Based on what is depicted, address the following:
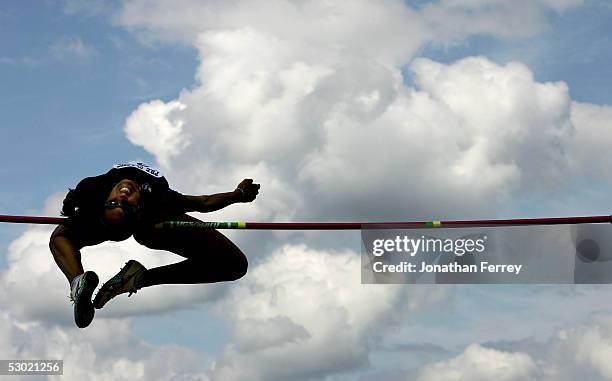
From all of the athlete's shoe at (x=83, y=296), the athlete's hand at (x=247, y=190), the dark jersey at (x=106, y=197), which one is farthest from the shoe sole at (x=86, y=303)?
the athlete's hand at (x=247, y=190)

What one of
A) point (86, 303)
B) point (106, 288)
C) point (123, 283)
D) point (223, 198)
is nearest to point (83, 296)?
point (86, 303)

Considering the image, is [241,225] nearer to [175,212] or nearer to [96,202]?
[175,212]

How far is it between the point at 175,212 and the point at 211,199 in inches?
19.1

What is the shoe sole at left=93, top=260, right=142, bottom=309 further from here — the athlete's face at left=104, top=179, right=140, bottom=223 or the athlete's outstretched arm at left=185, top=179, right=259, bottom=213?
the athlete's outstretched arm at left=185, top=179, right=259, bottom=213

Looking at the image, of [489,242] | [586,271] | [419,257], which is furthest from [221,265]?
[586,271]

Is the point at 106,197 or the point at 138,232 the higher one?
the point at 106,197

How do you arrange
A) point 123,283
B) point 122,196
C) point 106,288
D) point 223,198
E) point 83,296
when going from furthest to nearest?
point 223,198
point 123,283
point 106,288
point 122,196
point 83,296

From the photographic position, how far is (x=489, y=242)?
12867 millimetres

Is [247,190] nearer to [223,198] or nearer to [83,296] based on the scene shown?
[223,198]

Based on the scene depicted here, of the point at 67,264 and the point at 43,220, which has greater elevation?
the point at 43,220

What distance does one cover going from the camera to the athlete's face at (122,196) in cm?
1030

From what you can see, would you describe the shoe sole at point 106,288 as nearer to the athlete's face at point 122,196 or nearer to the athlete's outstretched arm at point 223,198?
the athlete's face at point 122,196

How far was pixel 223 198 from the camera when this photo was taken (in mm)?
11125

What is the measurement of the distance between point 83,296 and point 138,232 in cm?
117
